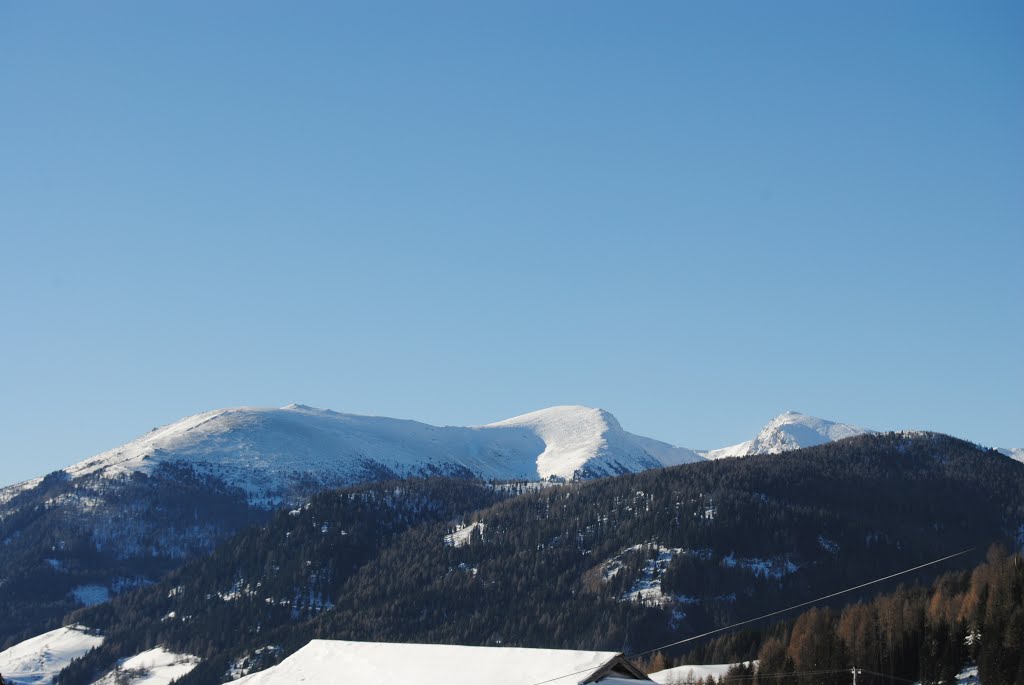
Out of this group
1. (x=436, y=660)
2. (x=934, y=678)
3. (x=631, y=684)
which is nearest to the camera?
(x=631, y=684)

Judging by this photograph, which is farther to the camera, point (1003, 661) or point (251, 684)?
point (1003, 661)

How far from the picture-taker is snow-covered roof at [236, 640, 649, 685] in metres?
118

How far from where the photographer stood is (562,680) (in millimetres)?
117312

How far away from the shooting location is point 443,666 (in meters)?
136

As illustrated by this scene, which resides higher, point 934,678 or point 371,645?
point 371,645

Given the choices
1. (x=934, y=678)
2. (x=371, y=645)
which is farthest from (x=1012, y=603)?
(x=371, y=645)

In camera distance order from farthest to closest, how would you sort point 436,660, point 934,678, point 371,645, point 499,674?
point 934,678
point 371,645
point 436,660
point 499,674

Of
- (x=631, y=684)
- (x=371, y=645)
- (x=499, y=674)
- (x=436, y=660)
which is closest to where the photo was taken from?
(x=631, y=684)

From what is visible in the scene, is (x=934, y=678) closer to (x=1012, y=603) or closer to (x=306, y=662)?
(x=1012, y=603)

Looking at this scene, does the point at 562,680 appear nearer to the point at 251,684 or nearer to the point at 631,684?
the point at 631,684

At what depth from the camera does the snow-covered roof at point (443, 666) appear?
118 meters

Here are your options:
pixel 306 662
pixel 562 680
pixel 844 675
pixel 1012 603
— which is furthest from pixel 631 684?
pixel 1012 603

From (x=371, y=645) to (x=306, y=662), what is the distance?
10579 mm

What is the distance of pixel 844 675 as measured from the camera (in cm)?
19588
